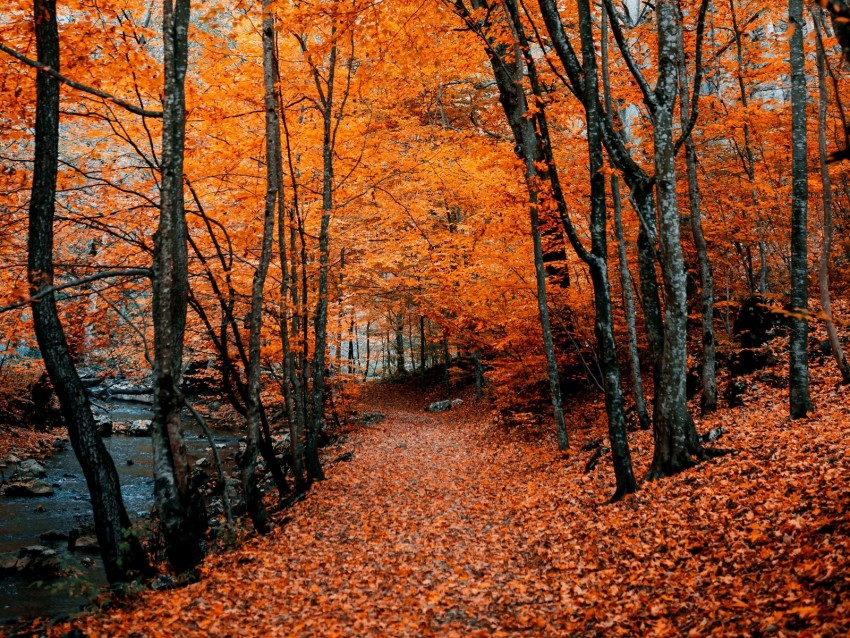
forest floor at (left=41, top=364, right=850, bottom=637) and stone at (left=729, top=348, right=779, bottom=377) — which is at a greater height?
stone at (left=729, top=348, right=779, bottom=377)

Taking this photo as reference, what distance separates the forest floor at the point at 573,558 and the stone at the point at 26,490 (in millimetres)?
8501

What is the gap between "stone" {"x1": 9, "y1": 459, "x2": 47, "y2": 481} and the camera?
14359mm

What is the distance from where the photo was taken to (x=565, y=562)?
6.06m

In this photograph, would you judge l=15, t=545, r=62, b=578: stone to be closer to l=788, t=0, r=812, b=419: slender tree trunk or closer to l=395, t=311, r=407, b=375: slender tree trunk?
l=788, t=0, r=812, b=419: slender tree trunk

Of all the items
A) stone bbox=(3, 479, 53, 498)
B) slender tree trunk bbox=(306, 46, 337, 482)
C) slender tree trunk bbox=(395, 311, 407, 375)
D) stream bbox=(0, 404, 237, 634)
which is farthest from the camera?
slender tree trunk bbox=(395, 311, 407, 375)

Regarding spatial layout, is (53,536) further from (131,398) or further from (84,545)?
(131,398)

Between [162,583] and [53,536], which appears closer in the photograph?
[162,583]

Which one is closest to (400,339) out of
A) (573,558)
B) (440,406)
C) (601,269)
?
(440,406)

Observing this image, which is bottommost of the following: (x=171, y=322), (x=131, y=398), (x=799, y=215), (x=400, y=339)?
(x=131, y=398)

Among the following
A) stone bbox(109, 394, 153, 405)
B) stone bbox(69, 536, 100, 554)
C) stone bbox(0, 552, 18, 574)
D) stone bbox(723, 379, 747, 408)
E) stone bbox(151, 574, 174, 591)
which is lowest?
stone bbox(69, 536, 100, 554)

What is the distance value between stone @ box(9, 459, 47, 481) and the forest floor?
9824 mm

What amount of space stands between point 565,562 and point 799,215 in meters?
6.30

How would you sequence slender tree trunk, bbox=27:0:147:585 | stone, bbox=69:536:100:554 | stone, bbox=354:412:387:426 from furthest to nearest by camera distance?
1. stone, bbox=354:412:387:426
2. stone, bbox=69:536:100:554
3. slender tree trunk, bbox=27:0:147:585

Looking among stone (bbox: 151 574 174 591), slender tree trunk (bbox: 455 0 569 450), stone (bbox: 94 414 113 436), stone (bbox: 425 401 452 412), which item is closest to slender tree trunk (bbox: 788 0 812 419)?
slender tree trunk (bbox: 455 0 569 450)
